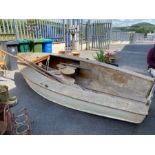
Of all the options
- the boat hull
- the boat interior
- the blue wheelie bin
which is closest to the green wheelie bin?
the blue wheelie bin

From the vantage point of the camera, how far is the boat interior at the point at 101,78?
3.34 meters

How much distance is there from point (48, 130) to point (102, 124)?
0.95 meters

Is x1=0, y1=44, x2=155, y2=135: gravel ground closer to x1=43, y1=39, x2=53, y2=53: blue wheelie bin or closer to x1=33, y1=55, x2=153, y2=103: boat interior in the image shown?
x1=33, y1=55, x2=153, y2=103: boat interior

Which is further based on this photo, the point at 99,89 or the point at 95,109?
the point at 99,89

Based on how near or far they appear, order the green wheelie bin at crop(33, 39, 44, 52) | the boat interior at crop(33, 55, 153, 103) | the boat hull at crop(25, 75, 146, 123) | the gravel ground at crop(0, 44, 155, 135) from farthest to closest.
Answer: the green wheelie bin at crop(33, 39, 44, 52) < the boat interior at crop(33, 55, 153, 103) < the gravel ground at crop(0, 44, 155, 135) < the boat hull at crop(25, 75, 146, 123)

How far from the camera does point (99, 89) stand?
3947mm

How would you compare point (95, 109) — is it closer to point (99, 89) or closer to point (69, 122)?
point (69, 122)

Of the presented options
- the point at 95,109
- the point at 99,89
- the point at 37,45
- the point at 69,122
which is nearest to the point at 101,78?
the point at 99,89

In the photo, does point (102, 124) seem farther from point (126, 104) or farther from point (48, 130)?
point (48, 130)

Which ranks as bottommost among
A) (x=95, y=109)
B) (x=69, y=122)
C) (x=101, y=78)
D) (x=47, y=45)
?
(x=69, y=122)

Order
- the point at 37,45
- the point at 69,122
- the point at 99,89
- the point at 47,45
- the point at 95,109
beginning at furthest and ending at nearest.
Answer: the point at 47,45, the point at 37,45, the point at 99,89, the point at 69,122, the point at 95,109

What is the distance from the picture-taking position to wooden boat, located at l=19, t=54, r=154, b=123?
8.87 ft

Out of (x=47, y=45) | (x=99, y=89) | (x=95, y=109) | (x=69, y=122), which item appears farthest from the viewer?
(x=47, y=45)

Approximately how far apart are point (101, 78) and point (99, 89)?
28cm
